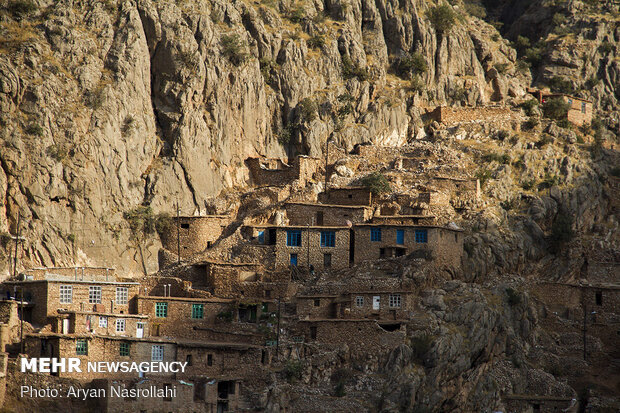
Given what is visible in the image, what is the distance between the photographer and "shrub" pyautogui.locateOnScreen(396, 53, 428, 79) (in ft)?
385

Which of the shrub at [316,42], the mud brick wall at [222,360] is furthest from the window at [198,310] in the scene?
the shrub at [316,42]

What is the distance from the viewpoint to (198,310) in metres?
88.2

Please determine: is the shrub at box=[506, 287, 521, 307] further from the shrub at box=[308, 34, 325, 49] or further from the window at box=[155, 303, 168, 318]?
the shrub at box=[308, 34, 325, 49]

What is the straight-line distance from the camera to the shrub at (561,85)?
12419 centimetres

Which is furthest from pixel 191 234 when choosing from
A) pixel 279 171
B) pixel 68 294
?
pixel 68 294

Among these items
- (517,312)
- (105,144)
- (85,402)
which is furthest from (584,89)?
(85,402)

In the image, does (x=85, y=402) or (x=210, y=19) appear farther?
(x=210, y=19)

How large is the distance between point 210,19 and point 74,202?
22532 millimetres

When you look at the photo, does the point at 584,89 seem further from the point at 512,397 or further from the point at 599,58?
the point at 512,397

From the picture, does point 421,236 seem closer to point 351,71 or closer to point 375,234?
point 375,234

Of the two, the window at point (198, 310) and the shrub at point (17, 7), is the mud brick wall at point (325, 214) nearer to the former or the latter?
the window at point (198, 310)

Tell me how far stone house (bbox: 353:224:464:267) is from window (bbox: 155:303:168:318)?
1514 centimetres

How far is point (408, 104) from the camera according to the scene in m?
114

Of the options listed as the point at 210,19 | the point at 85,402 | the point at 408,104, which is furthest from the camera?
the point at 408,104
